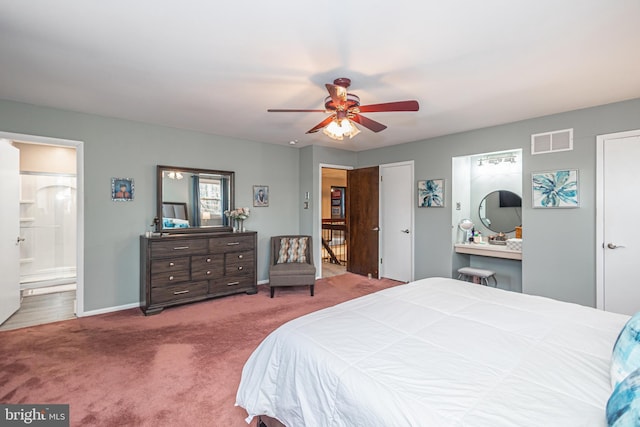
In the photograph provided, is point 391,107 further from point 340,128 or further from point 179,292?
point 179,292

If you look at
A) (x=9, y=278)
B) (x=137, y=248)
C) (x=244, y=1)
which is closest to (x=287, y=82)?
(x=244, y=1)

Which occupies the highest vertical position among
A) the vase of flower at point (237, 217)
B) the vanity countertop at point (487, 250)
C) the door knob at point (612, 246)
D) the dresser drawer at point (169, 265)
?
the vase of flower at point (237, 217)

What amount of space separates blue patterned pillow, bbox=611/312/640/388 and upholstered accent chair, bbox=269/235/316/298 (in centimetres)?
343

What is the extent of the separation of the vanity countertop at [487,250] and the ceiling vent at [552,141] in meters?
1.30

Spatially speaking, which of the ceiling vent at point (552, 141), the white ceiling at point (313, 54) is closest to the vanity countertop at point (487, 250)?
the ceiling vent at point (552, 141)

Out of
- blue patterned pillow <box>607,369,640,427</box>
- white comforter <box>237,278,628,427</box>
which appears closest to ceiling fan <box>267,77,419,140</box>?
white comforter <box>237,278,628,427</box>

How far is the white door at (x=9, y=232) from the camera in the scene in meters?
3.27

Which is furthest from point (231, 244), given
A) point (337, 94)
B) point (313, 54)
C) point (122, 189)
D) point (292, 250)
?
point (313, 54)

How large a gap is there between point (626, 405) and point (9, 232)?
16.8 ft

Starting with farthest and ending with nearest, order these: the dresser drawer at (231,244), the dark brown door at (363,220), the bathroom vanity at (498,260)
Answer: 1. the dark brown door at (363,220)
2. the dresser drawer at (231,244)
3. the bathroom vanity at (498,260)

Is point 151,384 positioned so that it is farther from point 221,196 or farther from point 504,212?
point 504,212

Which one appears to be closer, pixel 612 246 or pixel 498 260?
pixel 612 246

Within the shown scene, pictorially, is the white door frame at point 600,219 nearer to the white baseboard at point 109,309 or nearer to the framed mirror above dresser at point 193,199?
the framed mirror above dresser at point 193,199

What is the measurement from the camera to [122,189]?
381 cm
